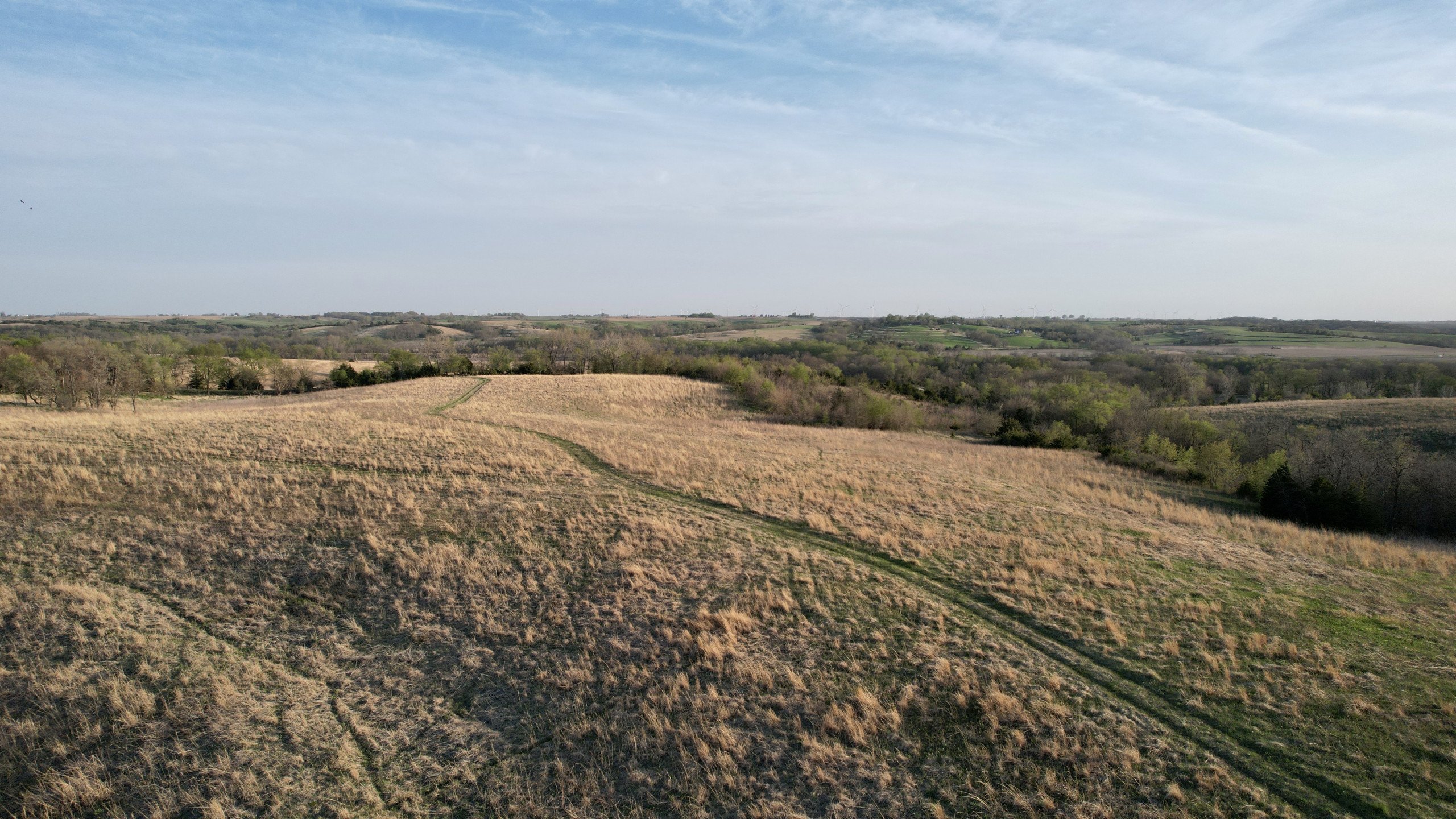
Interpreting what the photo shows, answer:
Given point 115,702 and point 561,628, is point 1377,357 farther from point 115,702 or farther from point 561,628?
point 115,702

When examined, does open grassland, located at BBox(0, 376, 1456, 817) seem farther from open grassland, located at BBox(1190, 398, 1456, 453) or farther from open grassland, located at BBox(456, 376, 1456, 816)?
open grassland, located at BBox(1190, 398, 1456, 453)

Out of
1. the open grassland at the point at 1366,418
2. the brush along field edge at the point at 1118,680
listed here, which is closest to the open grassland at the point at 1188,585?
the brush along field edge at the point at 1118,680

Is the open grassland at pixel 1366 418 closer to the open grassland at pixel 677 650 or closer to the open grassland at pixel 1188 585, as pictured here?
the open grassland at pixel 1188 585

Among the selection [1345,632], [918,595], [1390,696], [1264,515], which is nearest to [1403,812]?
[1390,696]

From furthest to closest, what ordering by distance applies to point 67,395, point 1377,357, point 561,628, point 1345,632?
point 1377,357, point 67,395, point 561,628, point 1345,632

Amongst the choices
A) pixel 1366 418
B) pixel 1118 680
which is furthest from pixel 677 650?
pixel 1366 418

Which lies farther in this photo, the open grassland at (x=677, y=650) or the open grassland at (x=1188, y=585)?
the open grassland at (x=1188, y=585)

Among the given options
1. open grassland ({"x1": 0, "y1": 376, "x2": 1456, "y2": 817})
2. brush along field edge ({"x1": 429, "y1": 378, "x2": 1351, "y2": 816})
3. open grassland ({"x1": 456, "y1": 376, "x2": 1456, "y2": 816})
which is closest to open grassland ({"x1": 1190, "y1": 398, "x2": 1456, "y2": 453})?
open grassland ({"x1": 456, "y1": 376, "x2": 1456, "y2": 816})
